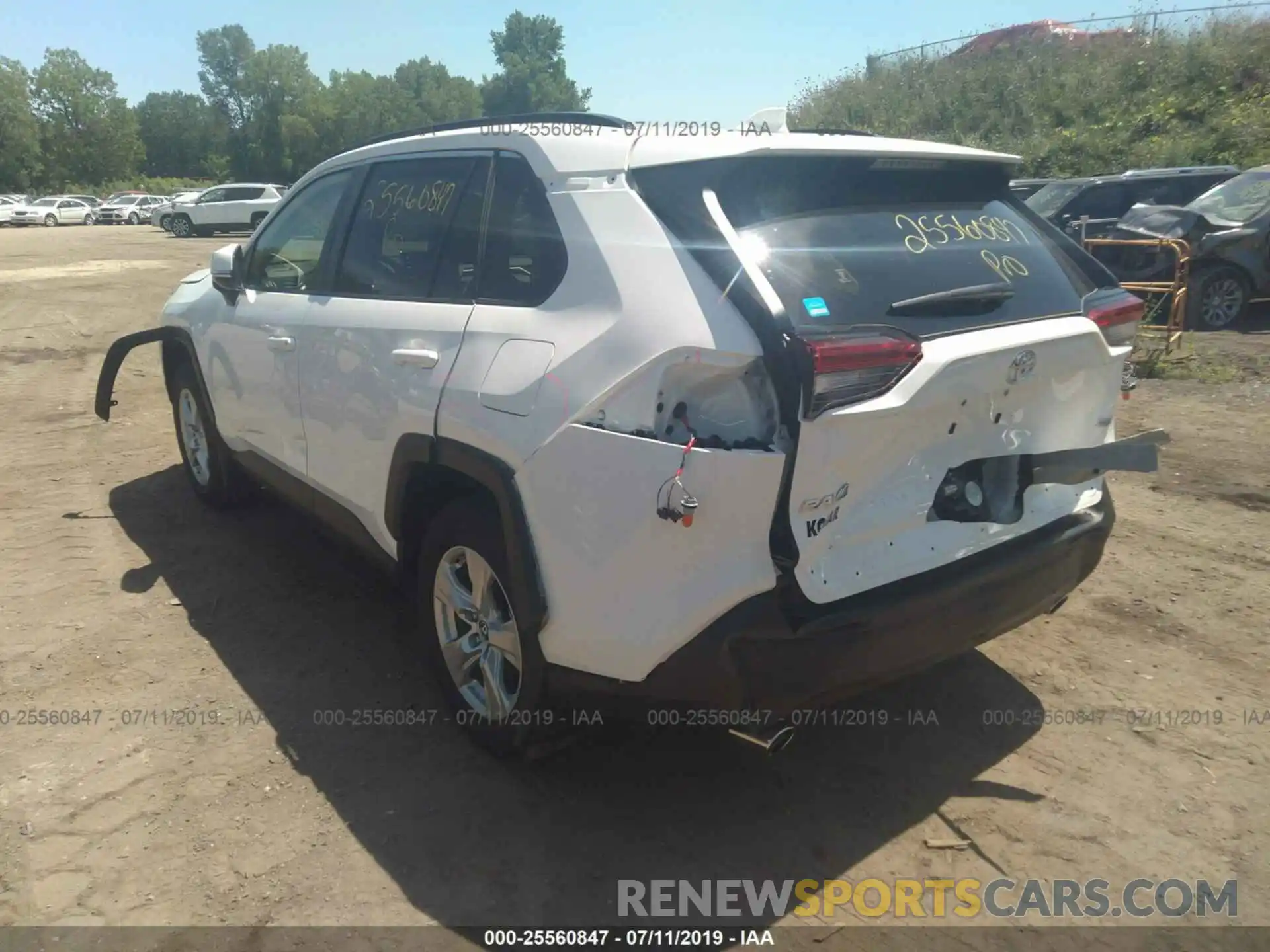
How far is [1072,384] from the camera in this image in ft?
9.50

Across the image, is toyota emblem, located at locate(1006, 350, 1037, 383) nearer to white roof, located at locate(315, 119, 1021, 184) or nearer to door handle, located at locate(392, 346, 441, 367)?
white roof, located at locate(315, 119, 1021, 184)

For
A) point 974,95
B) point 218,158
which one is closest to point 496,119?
point 974,95

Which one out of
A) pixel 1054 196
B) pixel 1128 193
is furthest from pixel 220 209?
pixel 1128 193

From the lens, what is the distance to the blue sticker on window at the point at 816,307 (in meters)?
2.41

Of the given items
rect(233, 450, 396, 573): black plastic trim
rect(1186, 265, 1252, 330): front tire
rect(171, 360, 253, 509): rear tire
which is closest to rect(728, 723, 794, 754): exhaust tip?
rect(233, 450, 396, 573): black plastic trim

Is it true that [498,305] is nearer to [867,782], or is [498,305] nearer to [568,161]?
[568,161]

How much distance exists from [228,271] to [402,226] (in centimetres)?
146

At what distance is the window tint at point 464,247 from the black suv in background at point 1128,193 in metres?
12.1

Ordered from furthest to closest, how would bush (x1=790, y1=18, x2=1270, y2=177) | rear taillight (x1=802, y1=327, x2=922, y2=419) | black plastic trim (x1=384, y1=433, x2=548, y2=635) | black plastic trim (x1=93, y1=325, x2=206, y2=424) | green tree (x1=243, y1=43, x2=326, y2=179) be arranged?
1. green tree (x1=243, y1=43, x2=326, y2=179)
2. bush (x1=790, y1=18, x2=1270, y2=177)
3. black plastic trim (x1=93, y1=325, x2=206, y2=424)
4. black plastic trim (x1=384, y1=433, x2=548, y2=635)
5. rear taillight (x1=802, y1=327, x2=922, y2=419)

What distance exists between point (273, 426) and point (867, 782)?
2.91m

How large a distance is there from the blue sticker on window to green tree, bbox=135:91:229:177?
315 feet

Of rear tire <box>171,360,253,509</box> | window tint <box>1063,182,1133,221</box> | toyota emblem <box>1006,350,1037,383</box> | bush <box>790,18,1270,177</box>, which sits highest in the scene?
bush <box>790,18,1270,177</box>

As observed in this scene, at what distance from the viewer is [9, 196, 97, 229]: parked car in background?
45.4m

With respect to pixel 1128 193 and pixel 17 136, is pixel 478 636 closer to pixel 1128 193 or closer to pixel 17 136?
pixel 1128 193
